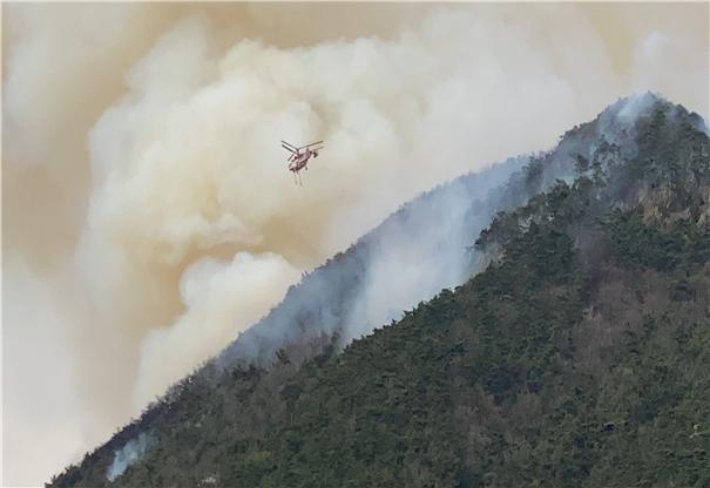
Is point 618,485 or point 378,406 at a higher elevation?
point 378,406

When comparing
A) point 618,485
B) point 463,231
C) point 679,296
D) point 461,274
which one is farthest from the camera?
point 463,231

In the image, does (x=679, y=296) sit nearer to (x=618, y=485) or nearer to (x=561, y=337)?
(x=561, y=337)

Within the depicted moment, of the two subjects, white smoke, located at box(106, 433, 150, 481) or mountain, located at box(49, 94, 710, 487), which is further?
white smoke, located at box(106, 433, 150, 481)

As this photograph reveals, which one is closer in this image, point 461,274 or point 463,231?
point 461,274

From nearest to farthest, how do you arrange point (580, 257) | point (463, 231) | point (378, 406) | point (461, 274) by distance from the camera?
point (378, 406), point (580, 257), point (461, 274), point (463, 231)

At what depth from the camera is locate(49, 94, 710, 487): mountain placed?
7781 centimetres

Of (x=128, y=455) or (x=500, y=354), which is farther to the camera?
(x=128, y=455)

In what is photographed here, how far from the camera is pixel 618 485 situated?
72.3 metres

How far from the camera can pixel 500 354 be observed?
88.2 m

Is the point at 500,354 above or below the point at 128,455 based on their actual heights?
below

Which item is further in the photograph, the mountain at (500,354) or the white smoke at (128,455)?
the white smoke at (128,455)

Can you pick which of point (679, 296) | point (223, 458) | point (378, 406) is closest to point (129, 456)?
point (223, 458)

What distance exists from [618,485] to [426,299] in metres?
32.7

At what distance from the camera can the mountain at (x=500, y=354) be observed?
255ft
